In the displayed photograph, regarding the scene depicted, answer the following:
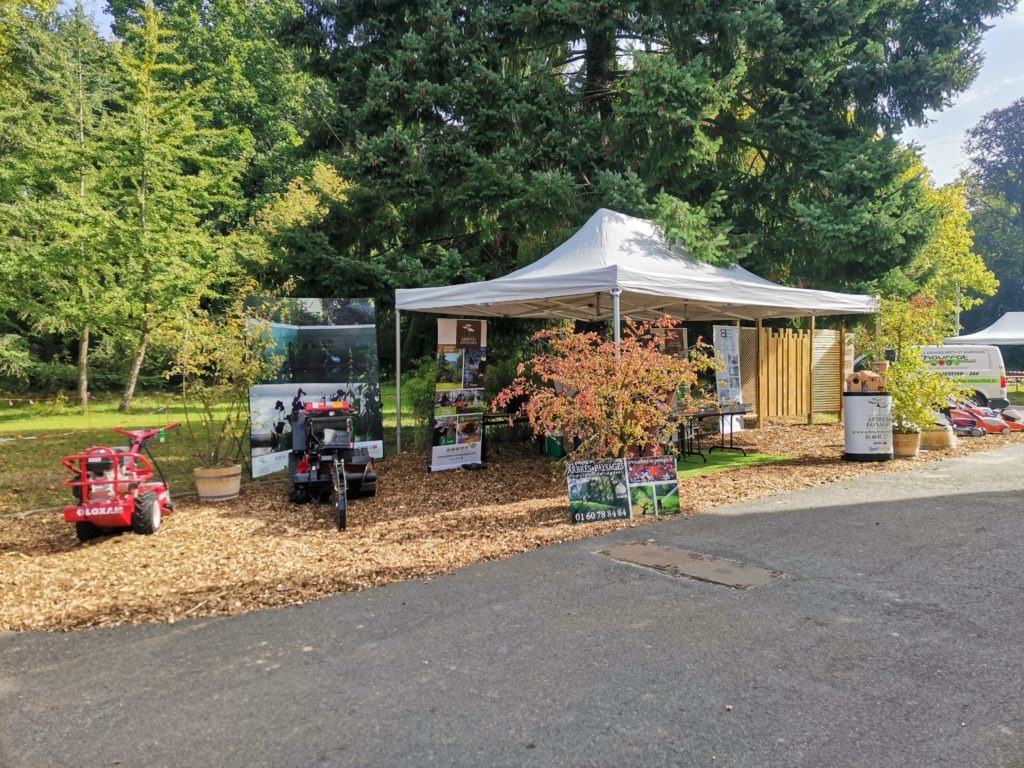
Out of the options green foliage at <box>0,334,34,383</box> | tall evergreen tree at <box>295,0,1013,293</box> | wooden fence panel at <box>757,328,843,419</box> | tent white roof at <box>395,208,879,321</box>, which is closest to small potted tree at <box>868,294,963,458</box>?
tent white roof at <box>395,208,879,321</box>

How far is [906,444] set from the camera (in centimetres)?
980

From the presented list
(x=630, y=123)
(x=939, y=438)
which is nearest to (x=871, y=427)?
(x=939, y=438)

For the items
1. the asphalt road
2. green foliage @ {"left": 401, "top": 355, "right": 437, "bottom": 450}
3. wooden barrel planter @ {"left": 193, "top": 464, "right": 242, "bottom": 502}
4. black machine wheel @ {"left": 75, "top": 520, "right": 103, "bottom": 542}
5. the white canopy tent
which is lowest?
Result: the asphalt road

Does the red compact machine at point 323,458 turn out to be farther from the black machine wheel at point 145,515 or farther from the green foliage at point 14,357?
the green foliage at point 14,357

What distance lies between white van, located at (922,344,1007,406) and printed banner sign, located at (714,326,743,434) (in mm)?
7442

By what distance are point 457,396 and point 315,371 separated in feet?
6.47

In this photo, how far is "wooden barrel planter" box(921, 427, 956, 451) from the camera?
10586 millimetres

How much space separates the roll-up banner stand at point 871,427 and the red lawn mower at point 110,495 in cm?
860

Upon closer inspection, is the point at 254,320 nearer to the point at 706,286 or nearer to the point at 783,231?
the point at 706,286

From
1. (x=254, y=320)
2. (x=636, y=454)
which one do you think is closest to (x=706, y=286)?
(x=636, y=454)

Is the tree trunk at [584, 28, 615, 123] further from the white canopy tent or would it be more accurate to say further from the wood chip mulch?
the wood chip mulch

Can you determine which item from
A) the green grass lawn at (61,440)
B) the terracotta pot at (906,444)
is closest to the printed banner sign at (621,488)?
the green grass lawn at (61,440)

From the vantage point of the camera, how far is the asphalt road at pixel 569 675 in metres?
2.69

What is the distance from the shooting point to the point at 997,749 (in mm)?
2580
